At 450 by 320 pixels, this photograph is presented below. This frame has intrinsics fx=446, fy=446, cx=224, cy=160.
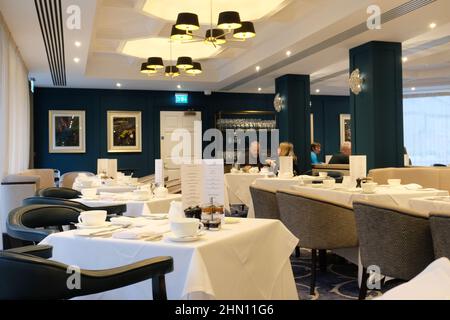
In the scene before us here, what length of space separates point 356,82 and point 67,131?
838 centimetres

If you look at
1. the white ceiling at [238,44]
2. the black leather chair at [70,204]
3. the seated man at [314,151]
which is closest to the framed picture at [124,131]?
the white ceiling at [238,44]

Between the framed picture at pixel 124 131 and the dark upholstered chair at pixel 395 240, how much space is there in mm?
11108

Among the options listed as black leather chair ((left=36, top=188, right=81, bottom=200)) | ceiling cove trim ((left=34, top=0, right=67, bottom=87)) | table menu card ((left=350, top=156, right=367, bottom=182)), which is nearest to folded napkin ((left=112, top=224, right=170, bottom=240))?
black leather chair ((left=36, top=188, right=81, bottom=200))

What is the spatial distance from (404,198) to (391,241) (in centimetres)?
144

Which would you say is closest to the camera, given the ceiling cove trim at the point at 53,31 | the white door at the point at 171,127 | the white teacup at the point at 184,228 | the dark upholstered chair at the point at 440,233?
the white teacup at the point at 184,228

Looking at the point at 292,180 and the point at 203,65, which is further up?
the point at 203,65

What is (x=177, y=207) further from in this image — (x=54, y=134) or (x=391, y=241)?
(x=54, y=134)

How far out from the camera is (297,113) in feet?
37.4

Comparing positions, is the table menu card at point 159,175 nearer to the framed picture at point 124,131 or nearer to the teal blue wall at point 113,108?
the teal blue wall at point 113,108

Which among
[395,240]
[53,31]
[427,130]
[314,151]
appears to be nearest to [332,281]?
[395,240]

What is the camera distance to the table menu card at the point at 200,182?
2430 mm
